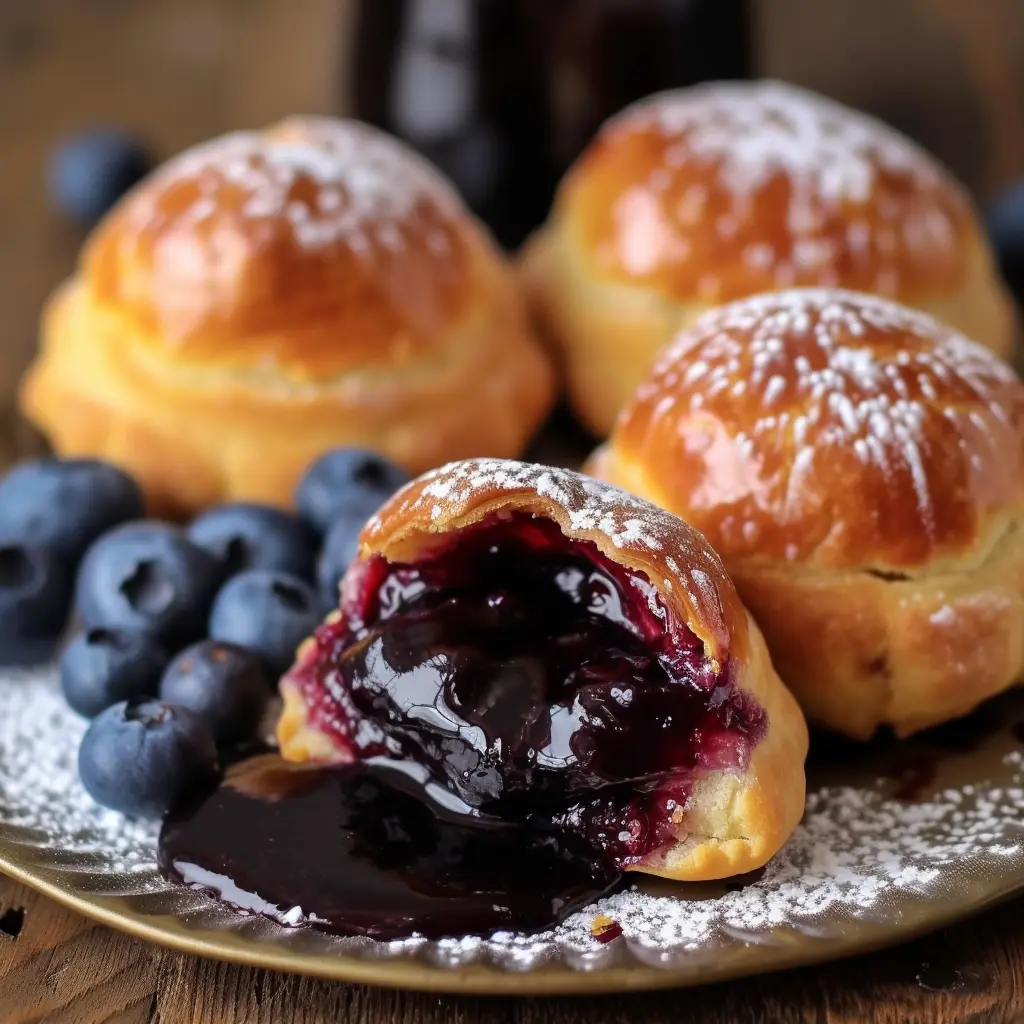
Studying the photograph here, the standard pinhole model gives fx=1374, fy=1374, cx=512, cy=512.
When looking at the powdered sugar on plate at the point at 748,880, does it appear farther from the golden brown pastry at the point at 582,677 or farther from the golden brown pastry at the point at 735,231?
the golden brown pastry at the point at 735,231

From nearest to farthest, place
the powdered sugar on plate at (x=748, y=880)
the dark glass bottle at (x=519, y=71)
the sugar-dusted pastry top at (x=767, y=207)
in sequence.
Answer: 1. the powdered sugar on plate at (x=748, y=880)
2. the sugar-dusted pastry top at (x=767, y=207)
3. the dark glass bottle at (x=519, y=71)

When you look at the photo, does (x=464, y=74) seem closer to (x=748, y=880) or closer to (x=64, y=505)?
(x=64, y=505)

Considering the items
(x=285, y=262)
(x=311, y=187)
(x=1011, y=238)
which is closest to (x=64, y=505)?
(x=285, y=262)

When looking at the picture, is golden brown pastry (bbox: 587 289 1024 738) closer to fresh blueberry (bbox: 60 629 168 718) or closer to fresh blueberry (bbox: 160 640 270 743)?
fresh blueberry (bbox: 160 640 270 743)

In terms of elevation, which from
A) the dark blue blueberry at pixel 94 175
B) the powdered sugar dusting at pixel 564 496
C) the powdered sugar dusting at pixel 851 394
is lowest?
the dark blue blueberry at pixel 94 175

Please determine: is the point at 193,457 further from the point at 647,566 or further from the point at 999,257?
the point at 999,257

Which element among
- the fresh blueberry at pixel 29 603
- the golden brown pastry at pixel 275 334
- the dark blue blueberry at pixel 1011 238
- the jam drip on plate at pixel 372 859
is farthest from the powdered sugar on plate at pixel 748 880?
the dark blue blueberry at pixel 1011 238
